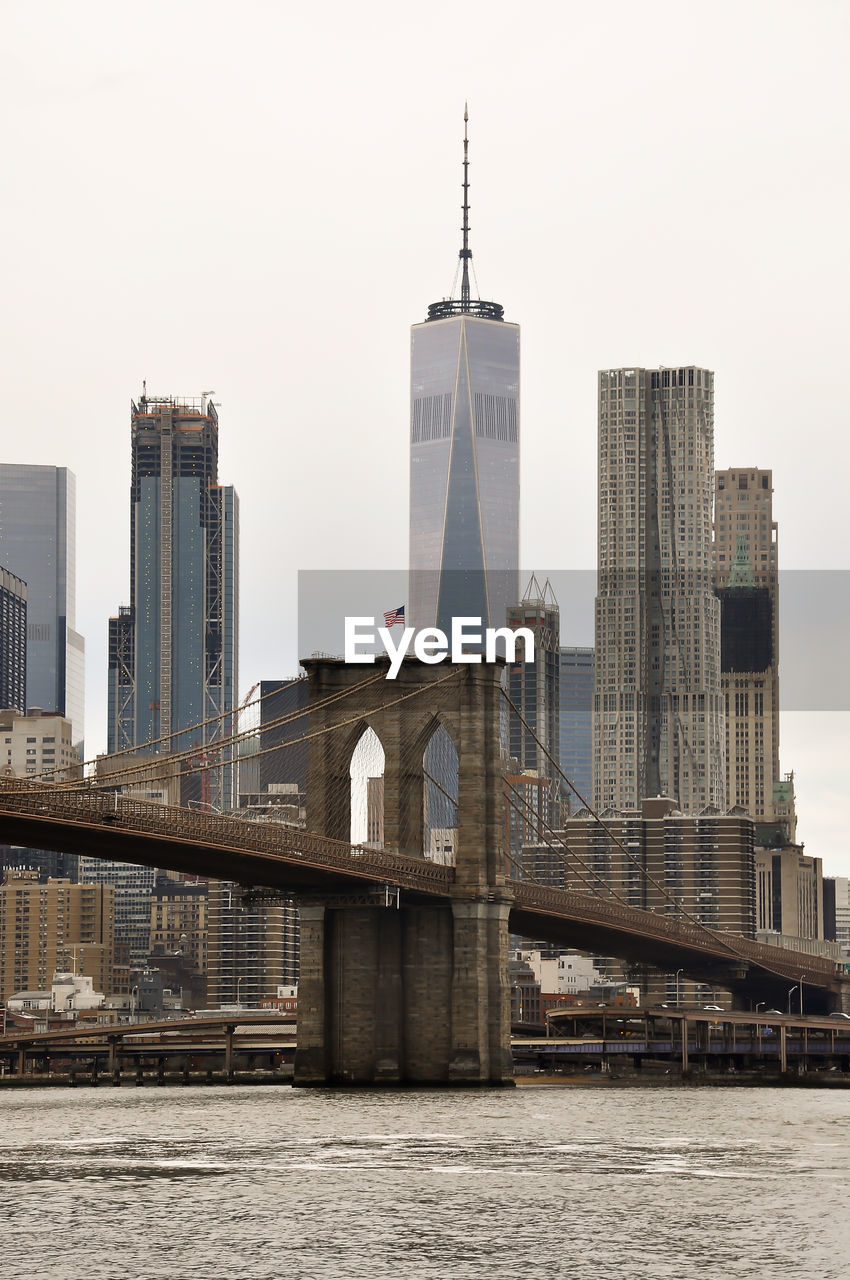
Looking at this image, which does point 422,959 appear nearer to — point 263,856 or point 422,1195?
point 263,856

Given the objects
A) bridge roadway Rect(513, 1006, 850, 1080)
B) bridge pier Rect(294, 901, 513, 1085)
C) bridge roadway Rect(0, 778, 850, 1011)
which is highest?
bridge roadway Rect(0, 778, 850, 1011)

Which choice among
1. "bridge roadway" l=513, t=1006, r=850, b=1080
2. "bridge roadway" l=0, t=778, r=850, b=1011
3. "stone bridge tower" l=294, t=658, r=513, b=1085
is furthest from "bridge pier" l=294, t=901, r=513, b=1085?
"bridge roadway" l=513, t=1006, r=850, b=1080

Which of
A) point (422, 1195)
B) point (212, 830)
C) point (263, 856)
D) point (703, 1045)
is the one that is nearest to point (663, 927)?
point (703, 1045)

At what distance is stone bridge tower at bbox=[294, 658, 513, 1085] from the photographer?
102m

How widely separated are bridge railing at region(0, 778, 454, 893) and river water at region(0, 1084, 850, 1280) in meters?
9.93

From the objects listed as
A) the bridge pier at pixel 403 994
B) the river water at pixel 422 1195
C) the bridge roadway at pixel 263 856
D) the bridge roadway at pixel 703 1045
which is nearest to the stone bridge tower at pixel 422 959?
the bridge pier at pixel 403 994

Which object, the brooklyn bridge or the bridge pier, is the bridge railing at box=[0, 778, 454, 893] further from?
the bridge pier

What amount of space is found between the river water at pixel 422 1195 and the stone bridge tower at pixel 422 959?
662 inches

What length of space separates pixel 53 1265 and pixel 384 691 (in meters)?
65.5

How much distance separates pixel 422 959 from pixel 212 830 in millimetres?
17248

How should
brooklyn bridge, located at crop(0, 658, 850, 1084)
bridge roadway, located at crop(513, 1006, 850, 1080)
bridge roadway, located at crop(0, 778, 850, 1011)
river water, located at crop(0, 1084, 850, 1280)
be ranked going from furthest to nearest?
bridge roadway, located at crop(513, 1006, 850, 1080) < brooklyn bridge, located at crop(0, 658, 850, 1084) < bridge roadway, located at crop(0, 778, 850, 1011) < river water, located at crop(0, 1084, 850, 1280)

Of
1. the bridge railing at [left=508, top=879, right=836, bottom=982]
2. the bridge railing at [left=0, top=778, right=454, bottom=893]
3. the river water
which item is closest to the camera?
the river water

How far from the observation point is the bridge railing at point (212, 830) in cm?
8225

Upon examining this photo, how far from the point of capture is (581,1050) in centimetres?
15012
